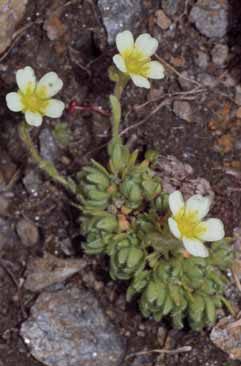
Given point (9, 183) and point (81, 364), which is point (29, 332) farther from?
point (9, 183)

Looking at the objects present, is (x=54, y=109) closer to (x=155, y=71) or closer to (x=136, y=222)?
(x=155, y=71)

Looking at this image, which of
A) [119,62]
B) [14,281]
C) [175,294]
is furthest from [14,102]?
[175,294]

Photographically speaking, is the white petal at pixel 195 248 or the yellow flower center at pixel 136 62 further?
the yellow flower center at pixel 136 62

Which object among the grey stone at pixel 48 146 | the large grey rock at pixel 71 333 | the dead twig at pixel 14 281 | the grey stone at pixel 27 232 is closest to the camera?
the large grey rock at pixel 71 333

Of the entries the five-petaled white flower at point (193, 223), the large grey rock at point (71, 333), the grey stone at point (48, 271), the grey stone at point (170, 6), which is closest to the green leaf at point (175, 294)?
the five-petaled white flower at point (193, 223)

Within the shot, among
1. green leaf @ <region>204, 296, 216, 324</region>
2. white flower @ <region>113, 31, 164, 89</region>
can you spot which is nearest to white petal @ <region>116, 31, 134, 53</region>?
white flower @ <region>113, 31, 164, 89</region>

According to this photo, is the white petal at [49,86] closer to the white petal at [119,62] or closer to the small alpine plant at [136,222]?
the small alpine plant at [136,222]

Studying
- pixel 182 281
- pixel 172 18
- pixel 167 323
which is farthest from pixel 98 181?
pixel 172 18

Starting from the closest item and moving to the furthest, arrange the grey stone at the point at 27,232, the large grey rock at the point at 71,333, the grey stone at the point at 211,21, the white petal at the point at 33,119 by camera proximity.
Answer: the white petal at the point at 33,119
the large grey rock at the point at 71,333
the grey stone at the point at 27,232
the grey stone at the point at 211,21

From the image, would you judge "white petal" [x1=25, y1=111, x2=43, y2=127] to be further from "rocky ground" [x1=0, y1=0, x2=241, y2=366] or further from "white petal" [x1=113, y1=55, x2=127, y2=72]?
"rocky ground" [x1=0, y1=0, x2=241, y2=366]
